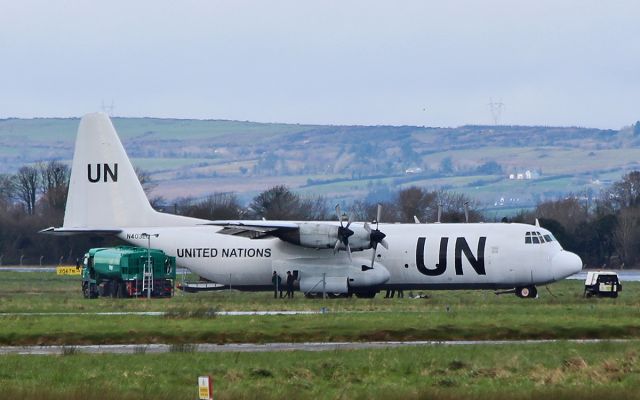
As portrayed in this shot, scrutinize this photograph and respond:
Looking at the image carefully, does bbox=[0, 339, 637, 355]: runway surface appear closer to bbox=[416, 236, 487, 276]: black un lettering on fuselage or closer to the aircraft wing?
bbox=[416, 236, 487, 276]: black un lettering on fuselage

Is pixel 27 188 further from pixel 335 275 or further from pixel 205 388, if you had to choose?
pixel 205 388

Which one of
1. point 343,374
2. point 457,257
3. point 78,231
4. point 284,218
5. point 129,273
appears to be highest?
point 284,218

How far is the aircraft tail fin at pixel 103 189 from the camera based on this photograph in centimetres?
6625

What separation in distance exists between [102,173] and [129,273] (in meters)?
5.35

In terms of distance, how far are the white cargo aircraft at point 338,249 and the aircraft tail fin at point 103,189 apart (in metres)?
0.05

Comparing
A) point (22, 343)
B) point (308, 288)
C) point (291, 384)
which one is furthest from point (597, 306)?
point (291, 384)

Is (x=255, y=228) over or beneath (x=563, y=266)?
over

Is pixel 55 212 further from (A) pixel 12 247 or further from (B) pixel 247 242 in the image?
(B) pixel 247 242

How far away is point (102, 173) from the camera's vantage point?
66.9m

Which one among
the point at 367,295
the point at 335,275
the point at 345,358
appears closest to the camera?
the point at 345,358

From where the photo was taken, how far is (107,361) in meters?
31.8

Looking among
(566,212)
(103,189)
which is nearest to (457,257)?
(103,189)

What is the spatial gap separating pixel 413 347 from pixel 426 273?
26167mm

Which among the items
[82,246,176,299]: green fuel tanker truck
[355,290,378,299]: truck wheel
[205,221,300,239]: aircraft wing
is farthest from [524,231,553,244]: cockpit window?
[82,246,176,299]: green fuel tanker truck
